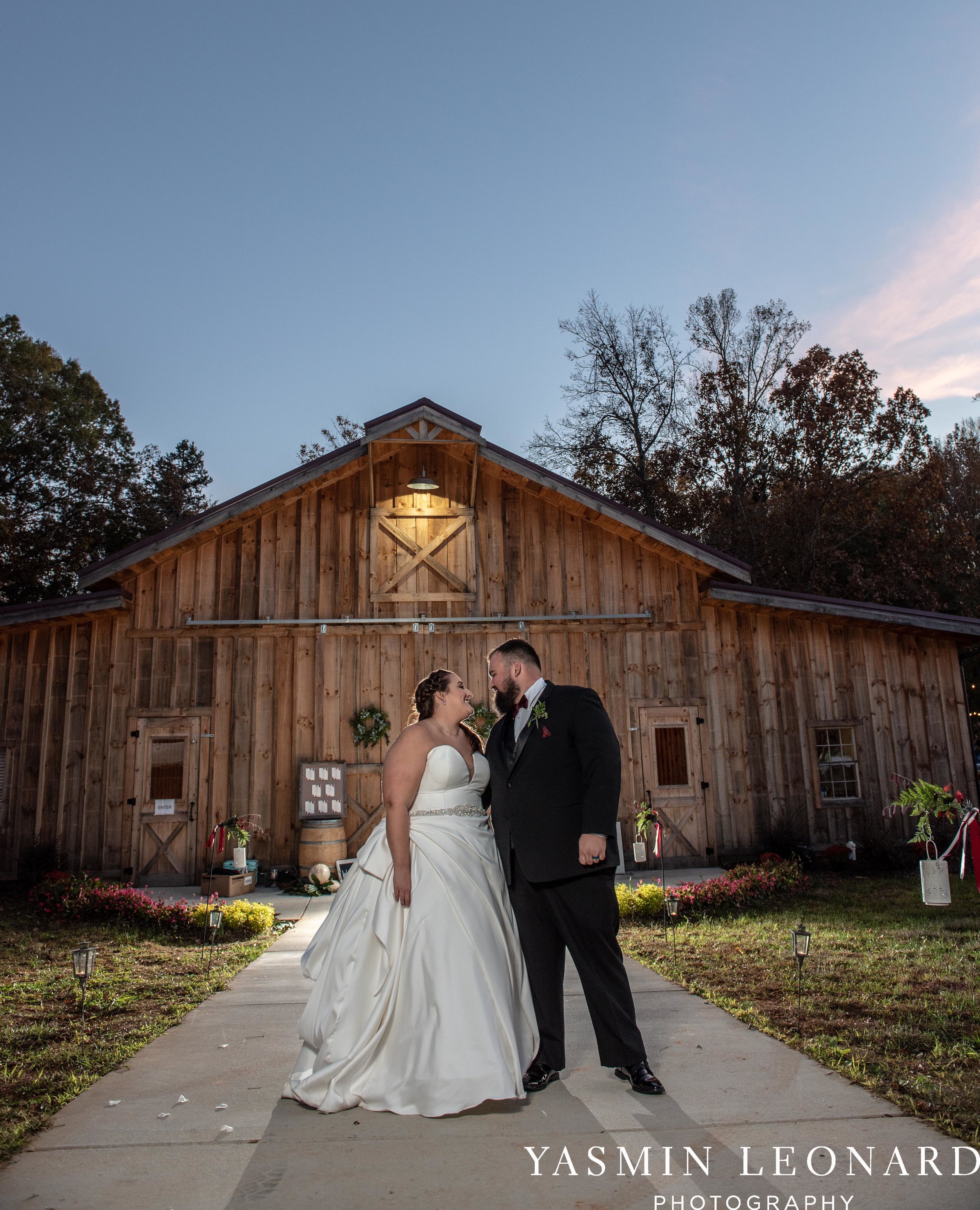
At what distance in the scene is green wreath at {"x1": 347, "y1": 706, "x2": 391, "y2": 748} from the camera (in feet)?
37.0

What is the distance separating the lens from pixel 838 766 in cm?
1237

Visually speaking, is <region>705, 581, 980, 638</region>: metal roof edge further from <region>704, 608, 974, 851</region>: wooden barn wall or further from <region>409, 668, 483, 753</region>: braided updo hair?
<region>409, 668, 483, 753</region>: braided updo hair

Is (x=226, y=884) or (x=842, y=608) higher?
(x=842, y=608)

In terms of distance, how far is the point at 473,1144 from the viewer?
3074 millimetres

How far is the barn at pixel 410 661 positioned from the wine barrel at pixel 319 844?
48 centimetres

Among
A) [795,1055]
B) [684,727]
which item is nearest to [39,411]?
[684,727]

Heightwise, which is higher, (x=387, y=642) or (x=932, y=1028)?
(x=387, y=642)

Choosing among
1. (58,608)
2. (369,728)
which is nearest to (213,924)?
(369,728)

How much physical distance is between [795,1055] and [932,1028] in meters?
0.99

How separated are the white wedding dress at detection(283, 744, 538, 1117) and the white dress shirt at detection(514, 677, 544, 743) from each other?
29 centimetres

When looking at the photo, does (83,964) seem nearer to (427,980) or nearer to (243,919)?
(427,980)

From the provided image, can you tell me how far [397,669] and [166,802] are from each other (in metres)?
3.35

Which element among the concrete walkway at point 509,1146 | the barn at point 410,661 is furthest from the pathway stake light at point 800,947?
the barn at point 410,661

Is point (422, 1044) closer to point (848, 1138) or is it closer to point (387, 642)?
point (848, 1138)
